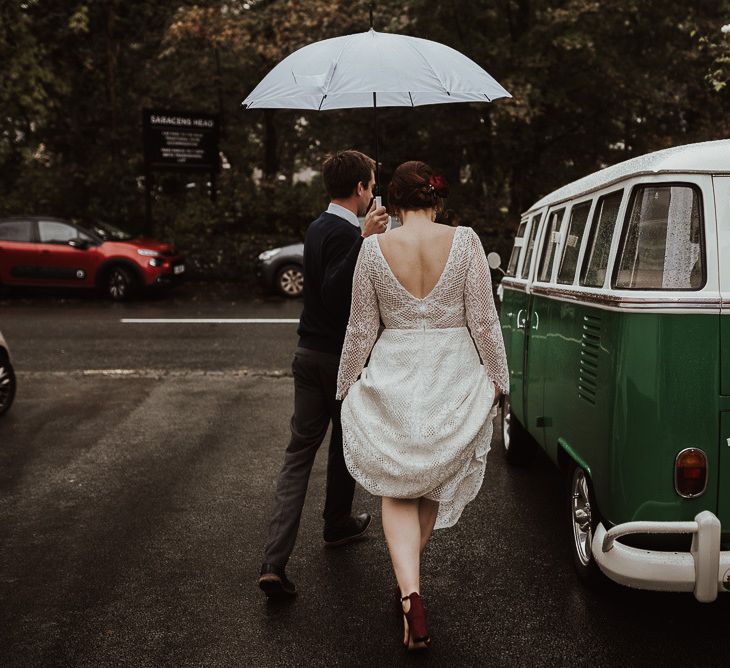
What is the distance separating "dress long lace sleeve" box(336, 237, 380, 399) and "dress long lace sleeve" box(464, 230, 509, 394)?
389 mm

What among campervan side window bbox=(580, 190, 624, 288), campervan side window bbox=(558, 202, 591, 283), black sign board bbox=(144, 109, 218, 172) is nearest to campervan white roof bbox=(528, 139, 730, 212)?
campervan side window bbox=(580, 190, 624, 288)

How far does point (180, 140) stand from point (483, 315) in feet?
59.5

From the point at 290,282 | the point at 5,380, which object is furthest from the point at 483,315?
the point at 290,282

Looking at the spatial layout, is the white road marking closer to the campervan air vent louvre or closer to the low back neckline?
the campervan air vent louvre

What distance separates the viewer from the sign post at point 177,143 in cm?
2044

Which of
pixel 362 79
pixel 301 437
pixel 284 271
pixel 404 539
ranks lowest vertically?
pixel 284 271

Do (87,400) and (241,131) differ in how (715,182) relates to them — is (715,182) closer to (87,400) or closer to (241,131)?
(87,400)

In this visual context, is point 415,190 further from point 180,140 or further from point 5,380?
point 180,140

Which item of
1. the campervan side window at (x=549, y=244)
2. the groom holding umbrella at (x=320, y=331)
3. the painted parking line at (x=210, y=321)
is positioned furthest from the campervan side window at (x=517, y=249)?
the painted parking line at (x=210, y=321)

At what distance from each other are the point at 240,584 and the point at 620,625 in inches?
70.2

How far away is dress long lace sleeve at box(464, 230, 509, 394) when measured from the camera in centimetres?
371

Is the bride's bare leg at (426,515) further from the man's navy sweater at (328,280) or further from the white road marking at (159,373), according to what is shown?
the white road marking at (159,373)

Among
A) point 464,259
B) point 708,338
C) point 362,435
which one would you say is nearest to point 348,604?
point 362,435

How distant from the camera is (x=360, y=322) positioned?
3771 millimetres
